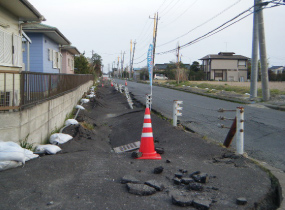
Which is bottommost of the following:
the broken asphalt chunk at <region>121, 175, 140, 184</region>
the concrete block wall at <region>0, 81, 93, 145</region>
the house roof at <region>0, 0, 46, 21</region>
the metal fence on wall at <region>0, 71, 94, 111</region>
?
the broken asphalt chunk at <region>121, 175, 140, 184</region>

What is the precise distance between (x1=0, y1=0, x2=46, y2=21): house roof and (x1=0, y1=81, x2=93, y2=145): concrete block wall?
Result: 322cm

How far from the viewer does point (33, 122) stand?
6.08 meters

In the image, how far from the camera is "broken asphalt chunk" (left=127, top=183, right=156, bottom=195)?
3693 millimetres

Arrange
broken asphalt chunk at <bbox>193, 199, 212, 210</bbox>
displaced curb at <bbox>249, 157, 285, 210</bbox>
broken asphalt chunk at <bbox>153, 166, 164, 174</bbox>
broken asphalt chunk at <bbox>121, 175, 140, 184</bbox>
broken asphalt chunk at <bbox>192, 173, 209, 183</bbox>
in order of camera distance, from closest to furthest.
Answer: broken asphalt chunk at <bbox>193, 199, 212, 210</bbox> < displaced curb at <bbox>249, 157, 285, 210</bbox> < broken asphalt chunk at <bbox>121, 175, 140, 184</bbox> < broken asphalt chunk at <bbox>192, 173, 209, 183</bbox> < broken asphalt chunk at <bbox>153, 166, 164, 174</bbox>

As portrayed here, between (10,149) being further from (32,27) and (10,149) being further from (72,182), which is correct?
(32,27)

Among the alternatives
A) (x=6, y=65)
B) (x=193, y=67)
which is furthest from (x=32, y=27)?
(x=193, y=67)

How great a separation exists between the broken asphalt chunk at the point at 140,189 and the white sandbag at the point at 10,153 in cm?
190

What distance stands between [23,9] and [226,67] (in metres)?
65.2

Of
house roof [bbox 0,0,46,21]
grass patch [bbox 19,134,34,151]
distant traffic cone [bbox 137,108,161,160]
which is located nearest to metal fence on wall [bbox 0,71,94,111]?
grass patch [bbox 19,134,34,151]

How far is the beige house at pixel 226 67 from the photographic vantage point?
69812mm

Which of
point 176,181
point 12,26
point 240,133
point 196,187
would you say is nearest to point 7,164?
point 176,181

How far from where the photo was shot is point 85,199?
3521mm

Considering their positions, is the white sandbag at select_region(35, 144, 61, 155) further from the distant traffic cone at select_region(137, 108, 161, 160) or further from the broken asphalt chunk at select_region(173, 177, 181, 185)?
the broken asphalt chunk at select_region(173, 177, 181, 185)

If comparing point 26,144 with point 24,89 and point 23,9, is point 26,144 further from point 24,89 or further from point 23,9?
point 23,9
